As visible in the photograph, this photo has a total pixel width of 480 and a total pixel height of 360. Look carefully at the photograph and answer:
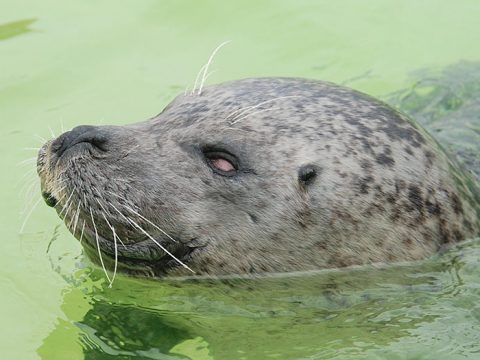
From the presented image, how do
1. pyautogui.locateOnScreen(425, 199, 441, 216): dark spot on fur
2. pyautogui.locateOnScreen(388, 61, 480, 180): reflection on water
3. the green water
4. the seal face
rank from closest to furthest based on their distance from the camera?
the seal face → the green water → pyautogui.locateOnScreen(425, 199, 441, 216): dark spot on fur → pyautogui.locateOnScreen(388, 61, 480, 180): reflection on water

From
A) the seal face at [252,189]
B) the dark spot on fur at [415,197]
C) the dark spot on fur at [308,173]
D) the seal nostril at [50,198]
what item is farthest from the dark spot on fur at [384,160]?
the seal nostril at [50,198]

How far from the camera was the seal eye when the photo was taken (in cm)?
445

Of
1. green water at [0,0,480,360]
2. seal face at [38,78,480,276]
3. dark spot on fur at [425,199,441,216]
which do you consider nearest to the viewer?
seal face at [38,78,480,276]

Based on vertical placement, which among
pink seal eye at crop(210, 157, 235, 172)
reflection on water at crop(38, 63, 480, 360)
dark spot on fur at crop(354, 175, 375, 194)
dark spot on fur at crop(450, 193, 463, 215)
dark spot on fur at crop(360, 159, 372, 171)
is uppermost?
pink seal eye at crop(210, 157, 235, 172)

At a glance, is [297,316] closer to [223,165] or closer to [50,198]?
[223,165]

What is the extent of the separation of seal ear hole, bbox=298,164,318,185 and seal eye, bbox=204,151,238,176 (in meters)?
0.25

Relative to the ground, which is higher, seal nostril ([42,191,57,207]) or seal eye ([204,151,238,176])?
seal eye ([204,151,238,176])

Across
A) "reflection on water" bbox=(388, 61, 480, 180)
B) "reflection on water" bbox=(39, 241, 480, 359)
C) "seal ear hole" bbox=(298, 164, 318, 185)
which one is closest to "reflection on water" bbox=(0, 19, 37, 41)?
"reflection on water" bbox=(388, 61, 480, 180)

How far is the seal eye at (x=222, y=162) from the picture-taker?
4.45 m

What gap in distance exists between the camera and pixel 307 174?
14.7 ft

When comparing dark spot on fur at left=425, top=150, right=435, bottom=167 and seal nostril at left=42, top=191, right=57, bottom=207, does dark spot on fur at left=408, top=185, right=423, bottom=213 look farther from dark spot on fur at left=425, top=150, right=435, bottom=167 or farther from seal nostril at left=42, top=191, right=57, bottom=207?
seal nostril at left=42, top=191, right=57, bottom=207

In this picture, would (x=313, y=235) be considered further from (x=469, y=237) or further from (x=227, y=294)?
(x=469, y=237)

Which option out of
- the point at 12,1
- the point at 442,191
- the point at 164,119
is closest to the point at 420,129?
the point at 442,191

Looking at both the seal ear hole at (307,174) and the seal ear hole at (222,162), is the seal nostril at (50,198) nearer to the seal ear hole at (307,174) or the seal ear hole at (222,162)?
the seal ear hole at (222,162)
